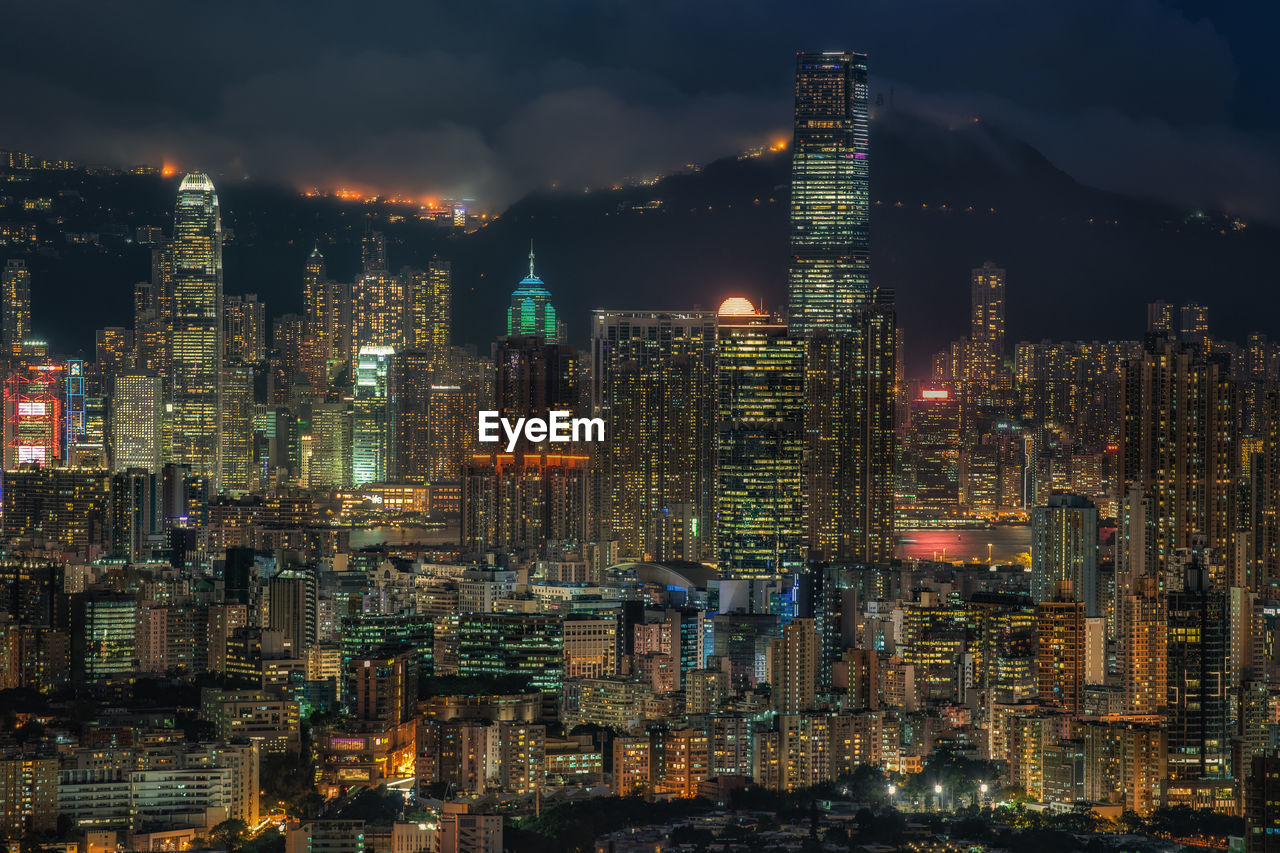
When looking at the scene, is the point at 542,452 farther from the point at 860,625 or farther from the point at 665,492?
the point at 860,625

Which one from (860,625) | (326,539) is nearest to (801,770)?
(860,625)

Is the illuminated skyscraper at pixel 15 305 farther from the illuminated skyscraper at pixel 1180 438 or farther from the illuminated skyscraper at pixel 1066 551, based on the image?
the illuminated skyscraper at pixel 1180 438

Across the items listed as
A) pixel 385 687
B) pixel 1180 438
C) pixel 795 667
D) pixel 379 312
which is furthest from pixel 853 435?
pixel 385 687

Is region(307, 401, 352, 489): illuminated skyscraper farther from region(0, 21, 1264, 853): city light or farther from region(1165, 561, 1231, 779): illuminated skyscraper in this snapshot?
region(1165, 561, 1231, 779): illuminated skyscraper

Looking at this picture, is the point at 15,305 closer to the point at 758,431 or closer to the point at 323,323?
the point at 323,323

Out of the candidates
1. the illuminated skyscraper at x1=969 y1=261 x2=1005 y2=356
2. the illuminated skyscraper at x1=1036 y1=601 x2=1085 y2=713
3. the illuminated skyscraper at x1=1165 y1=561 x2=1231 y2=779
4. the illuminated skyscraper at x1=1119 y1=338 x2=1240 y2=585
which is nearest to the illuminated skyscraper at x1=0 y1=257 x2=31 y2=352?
the illuminated skyscraper at x1=969 y1=261 x2=1005 y2=356

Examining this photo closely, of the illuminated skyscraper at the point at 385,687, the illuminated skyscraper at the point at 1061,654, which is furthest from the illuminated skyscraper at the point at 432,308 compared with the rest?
the illuminated skyscraper at the point at 1061,654
